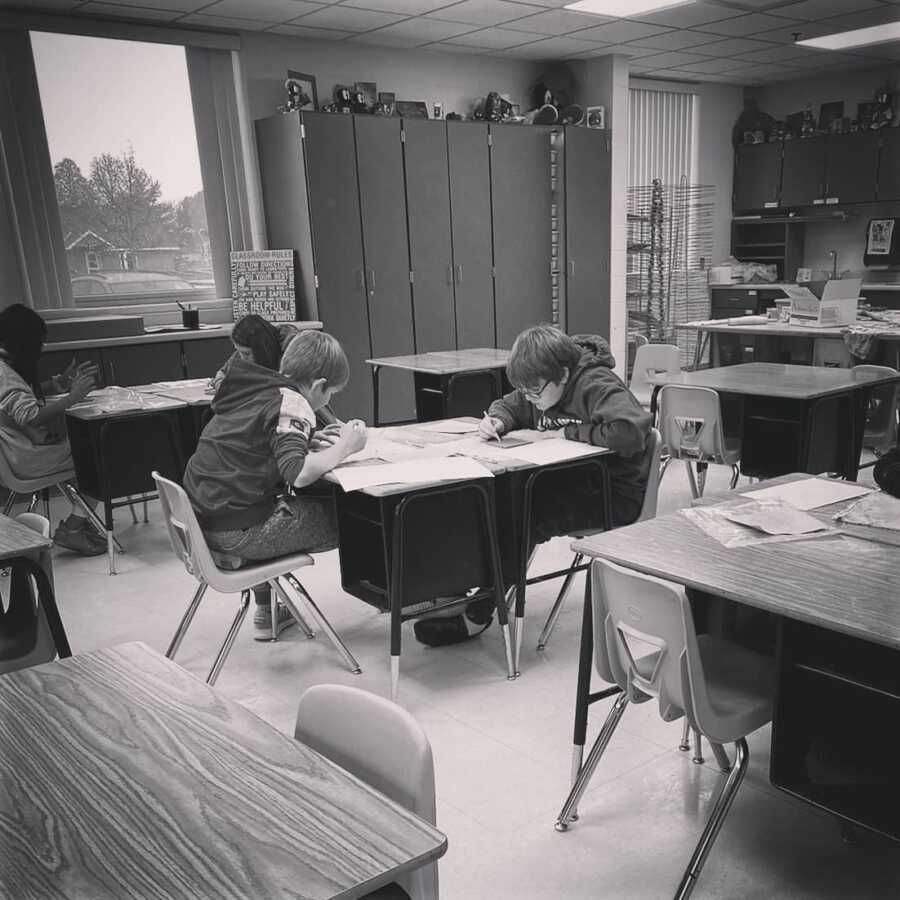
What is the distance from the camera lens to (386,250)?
6.80 meters

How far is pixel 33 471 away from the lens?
416 centimetres

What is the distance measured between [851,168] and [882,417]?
15.9 ft

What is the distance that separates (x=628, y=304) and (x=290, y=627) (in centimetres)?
616

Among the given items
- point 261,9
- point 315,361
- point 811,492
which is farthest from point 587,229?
point 811,492

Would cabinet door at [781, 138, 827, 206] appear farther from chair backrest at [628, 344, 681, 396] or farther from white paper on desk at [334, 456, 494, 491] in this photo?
white paper on desk at [334, 456, 494, 491]

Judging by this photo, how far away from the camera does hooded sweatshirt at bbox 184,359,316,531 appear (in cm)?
279

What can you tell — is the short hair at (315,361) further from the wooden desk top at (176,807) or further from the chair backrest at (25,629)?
the wooden desk top at (176,807)

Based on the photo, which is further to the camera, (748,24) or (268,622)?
(748,24)

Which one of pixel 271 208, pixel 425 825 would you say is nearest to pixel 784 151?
pixel 271 208

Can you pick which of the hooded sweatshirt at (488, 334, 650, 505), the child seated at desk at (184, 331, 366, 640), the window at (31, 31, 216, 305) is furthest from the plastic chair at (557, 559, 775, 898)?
the window at (31, 31, 216, 305)

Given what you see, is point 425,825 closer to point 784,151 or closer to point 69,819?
point 69,819

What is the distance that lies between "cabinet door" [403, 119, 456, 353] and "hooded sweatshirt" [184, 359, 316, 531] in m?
4.28

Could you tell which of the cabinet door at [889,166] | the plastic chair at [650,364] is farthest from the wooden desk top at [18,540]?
the cabinet door at [889,166]

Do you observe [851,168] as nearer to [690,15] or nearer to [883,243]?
[883,243]
